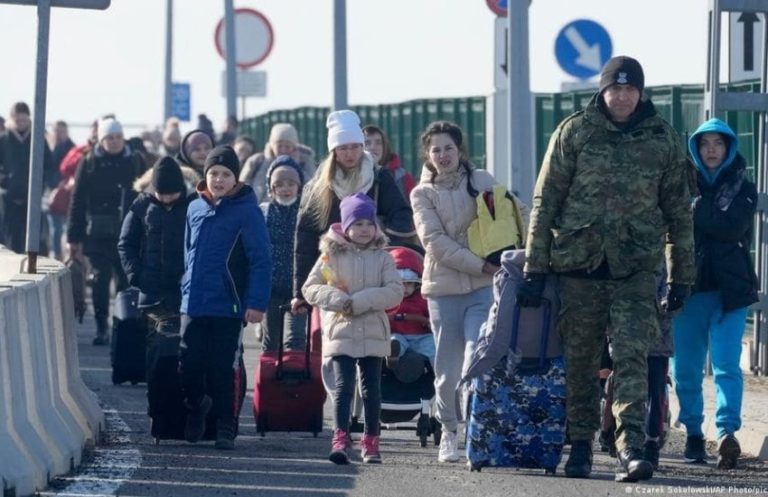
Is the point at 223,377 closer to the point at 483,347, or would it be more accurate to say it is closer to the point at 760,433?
the point at 483,347

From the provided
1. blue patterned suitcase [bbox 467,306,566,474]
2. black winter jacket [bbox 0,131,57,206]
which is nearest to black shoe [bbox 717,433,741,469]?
blue patterned suitcase [bbox 467,306,566,474]

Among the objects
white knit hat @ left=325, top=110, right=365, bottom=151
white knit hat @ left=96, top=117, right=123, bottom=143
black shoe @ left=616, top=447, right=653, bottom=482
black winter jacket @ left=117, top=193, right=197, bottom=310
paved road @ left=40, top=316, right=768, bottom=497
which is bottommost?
paved road @ left=40, top=316, right=768, bottom=497

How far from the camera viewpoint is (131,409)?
16.5 metres

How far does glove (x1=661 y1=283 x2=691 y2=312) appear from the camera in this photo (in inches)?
508

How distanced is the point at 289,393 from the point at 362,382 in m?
0.96

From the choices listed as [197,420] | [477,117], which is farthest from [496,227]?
[477,117]

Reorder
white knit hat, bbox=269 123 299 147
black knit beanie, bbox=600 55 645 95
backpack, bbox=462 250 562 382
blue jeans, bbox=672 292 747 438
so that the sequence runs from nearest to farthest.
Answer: black knit beanie, bbox=600 55 645 95 → backpack, bbox=462 250 562 382 → blue jeans, bbox=672 292 747 438 → white knit hat, bbox=269 123 299 147

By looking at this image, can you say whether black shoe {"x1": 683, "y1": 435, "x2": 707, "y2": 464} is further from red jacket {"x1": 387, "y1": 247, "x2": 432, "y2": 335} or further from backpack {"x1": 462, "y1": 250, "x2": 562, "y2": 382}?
red jacket {"x1": 387, "y1": 247, "x2": 432, "y2": 335}

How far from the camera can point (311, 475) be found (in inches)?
Answer: 505


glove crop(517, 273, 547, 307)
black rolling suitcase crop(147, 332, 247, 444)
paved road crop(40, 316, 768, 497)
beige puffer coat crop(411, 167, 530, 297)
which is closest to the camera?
paved road crop(40, 316, 768, 497)

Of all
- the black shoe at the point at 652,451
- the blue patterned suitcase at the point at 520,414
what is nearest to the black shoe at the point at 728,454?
the black shoe at the point at 652,451

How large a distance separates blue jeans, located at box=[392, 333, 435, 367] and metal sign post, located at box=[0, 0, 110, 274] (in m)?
2.28

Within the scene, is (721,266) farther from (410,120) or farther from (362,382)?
(410,120)

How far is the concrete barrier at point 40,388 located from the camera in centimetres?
1164
